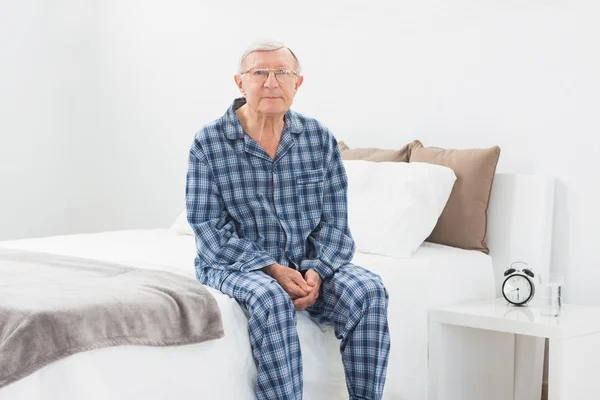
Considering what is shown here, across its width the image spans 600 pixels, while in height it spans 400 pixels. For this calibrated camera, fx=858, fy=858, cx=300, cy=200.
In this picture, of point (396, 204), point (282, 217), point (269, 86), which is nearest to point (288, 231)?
point (282, 217)

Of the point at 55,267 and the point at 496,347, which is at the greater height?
the point at 55,267

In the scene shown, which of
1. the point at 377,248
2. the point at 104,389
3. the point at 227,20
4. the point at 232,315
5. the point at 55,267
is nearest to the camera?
the point at 104,389

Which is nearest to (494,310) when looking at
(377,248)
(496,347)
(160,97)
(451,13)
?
(496,347)

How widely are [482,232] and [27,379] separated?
5.65 ft

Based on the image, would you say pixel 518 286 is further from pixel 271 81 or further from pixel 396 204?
pixel 271 81

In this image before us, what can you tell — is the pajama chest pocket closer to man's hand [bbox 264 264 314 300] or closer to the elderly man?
the elderly man

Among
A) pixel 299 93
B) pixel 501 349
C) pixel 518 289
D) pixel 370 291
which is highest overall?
pixel 299 93

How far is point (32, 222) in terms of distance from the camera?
4.56 meters

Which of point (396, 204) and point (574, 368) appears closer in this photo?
point (574, 368)

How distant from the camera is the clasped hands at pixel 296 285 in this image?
7.11ft

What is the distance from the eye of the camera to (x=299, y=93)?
368 cm

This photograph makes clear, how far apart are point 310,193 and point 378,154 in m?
0.87

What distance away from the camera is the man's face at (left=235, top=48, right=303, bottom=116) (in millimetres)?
2289

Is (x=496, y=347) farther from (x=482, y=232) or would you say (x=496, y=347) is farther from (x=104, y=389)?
(x=104, y=389)
